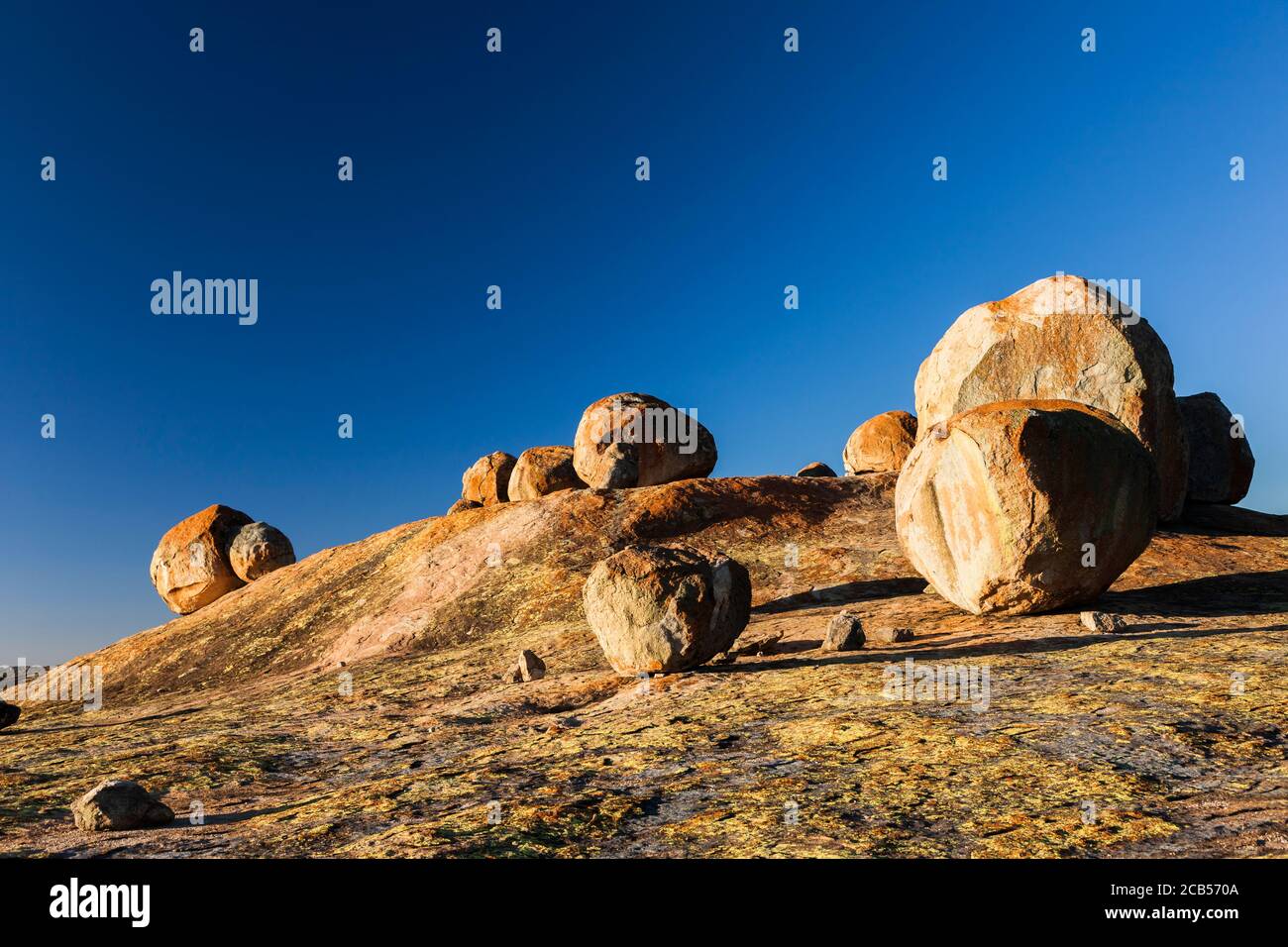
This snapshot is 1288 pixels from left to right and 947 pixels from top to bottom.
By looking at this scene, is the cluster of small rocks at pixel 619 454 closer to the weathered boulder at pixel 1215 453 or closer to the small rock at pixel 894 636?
the weathered boulder at pixel 1215 453

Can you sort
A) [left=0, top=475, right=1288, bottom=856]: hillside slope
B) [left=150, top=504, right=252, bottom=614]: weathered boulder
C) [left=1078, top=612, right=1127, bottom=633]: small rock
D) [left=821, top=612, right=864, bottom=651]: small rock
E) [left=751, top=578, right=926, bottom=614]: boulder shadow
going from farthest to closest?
[left=150, top=504, right=252, bottom=614]: weathered boulder → [left=751, top=578, right=926, bottom=614]: boulder shadow → [left=821, top=612, right=864, bottom=651]: small rock → [left=1078, top=612, right=1127, bottom=633]: small rock → [left=0, top=475, right=1288, bottom=856]: hillside slope

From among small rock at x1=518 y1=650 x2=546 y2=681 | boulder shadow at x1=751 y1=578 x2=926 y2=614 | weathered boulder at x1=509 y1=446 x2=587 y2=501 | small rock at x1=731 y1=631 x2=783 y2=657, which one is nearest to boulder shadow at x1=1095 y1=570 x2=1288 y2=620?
boulder shadow at x1=751 y1=578 x2=926 y2=614

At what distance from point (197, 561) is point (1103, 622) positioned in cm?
3180

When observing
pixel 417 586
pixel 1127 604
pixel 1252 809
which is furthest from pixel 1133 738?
pixel 417 586

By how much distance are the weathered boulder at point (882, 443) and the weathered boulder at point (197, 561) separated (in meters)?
24.4

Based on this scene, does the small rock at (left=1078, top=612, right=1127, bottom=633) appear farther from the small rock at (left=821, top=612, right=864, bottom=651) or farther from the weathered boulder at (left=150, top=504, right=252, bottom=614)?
the weathered boulder at (left=150, top=504, right=252, bottom=614)

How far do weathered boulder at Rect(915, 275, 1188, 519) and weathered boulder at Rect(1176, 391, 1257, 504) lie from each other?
3659mm

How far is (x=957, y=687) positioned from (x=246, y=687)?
52.8ft

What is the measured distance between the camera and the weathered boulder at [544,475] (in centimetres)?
3139

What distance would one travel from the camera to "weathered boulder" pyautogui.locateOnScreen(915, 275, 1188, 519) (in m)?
21.3

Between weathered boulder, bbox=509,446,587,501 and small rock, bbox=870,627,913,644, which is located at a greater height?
weathered boulder, bbox=509,446,587,501

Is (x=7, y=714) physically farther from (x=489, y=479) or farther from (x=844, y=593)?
(x=489, y=479)

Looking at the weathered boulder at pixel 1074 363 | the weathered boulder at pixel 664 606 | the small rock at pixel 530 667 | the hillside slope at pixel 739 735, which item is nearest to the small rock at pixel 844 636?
the hillside slope at pixel 739 735

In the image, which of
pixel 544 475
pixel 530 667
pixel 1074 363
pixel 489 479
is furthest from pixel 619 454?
pixel 530 667
